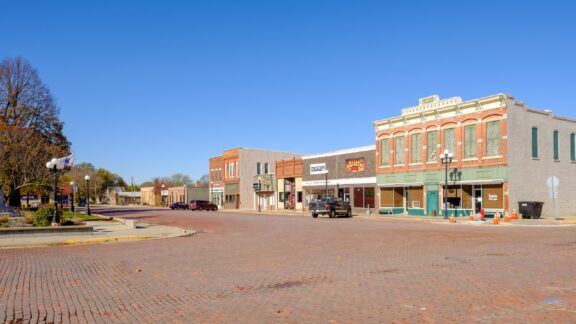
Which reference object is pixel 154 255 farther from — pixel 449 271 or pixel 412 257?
pixel 449 271

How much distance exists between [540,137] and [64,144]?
48.7 metres

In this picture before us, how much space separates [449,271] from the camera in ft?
38.1

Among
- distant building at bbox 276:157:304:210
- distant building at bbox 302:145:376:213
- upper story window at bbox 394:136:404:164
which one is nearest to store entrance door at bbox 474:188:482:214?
upper story window at bbox 394:136:404:164

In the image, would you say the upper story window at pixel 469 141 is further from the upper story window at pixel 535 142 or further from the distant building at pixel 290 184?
the distant building at pixel 290 184

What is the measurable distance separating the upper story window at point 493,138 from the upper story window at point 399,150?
966 centimetres

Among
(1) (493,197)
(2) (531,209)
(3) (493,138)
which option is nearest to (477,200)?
(1) (493,197)

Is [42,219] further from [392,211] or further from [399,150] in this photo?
[399,150]

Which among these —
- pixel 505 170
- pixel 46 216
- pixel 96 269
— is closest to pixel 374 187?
pixel 505 170

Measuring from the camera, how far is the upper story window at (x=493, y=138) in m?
38.1

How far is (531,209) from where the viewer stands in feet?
116

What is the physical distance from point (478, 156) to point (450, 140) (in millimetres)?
3565

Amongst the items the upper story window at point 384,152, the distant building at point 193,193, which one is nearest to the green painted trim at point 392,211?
the upper story window at point 384,152

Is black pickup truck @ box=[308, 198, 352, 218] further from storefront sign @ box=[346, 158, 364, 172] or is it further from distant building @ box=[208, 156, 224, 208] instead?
distant building @ box=[208, 156, 224, 208]

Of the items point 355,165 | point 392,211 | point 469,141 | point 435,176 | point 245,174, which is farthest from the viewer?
point 245,174
